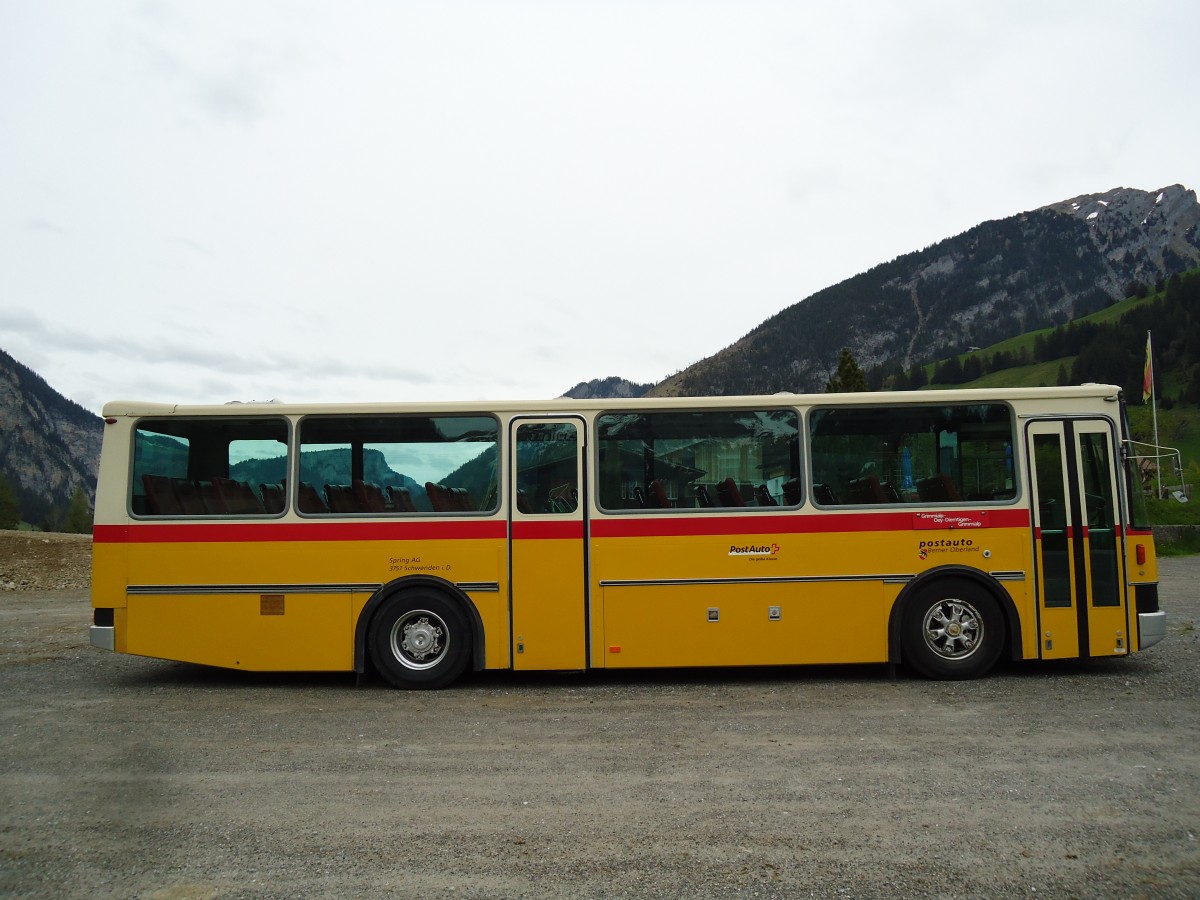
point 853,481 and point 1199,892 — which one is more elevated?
point 853,481

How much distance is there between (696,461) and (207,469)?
4.83m

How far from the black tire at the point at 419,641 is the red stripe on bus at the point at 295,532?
23.3 inches

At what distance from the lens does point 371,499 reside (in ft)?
28.0

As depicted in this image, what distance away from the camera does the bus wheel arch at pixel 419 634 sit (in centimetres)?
837

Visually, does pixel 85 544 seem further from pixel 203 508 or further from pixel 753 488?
pixel 753 488

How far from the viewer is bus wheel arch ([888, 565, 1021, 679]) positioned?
8.31 metres

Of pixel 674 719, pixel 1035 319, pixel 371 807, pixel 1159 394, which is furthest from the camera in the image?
pixel 1035 319

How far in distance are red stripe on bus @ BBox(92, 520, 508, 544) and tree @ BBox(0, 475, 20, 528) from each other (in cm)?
8633

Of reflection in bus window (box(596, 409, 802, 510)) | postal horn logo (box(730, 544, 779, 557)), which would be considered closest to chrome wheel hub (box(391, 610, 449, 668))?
reflection in bus window (box(596, 409, 802, 510))

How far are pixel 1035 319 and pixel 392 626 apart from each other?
213 m

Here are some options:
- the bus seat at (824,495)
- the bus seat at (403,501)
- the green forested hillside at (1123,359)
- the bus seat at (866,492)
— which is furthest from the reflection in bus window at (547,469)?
the green forested hillside at (1123,359)

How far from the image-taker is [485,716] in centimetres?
730

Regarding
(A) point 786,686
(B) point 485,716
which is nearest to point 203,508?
(B) point 485,716

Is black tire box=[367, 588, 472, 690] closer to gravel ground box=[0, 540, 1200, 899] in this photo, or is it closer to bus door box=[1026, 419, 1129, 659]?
gravel ground box=[0, 540, 1200, 899]
